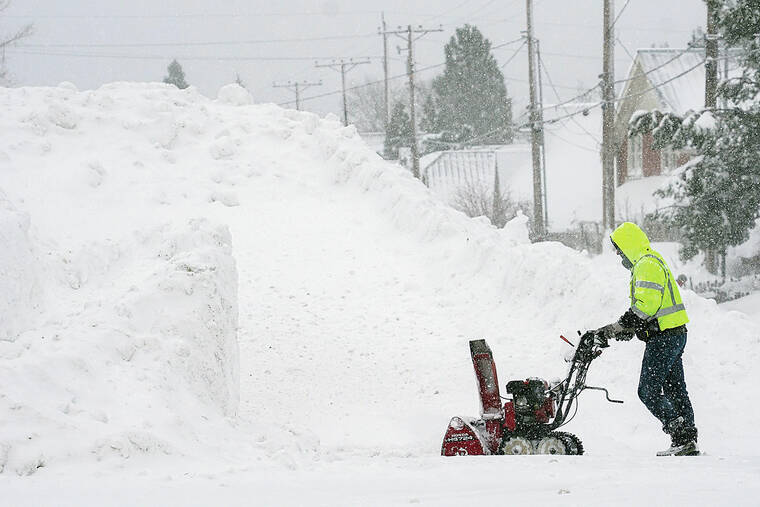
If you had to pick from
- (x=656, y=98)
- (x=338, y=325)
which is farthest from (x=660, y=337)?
(x=656, y=98)

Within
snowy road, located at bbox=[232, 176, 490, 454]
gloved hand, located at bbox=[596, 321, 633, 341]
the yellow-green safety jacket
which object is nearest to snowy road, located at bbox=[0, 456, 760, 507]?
gloved hand, located at bbox=[596, 321, 633, 341]

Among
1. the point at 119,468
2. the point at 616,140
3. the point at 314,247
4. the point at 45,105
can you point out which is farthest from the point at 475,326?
the point at 616,140

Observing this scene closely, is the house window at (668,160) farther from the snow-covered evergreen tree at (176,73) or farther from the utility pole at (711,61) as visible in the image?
the snow-covered evergreen tree at (176,73)

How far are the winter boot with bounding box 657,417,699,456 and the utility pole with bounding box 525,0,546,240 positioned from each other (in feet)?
75.3

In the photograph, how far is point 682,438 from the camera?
20.6ft

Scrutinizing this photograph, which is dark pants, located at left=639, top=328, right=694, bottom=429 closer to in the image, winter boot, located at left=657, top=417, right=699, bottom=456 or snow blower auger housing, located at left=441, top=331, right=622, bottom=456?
winter boot, located at left=657, top=417, right=699, bottom=456

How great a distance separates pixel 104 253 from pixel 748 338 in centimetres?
770

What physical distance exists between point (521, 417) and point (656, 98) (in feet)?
108

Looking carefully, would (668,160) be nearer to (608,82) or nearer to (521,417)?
(608,82)

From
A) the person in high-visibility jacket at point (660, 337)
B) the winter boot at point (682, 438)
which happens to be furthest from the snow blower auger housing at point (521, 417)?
the winter boot at point (682, 438)

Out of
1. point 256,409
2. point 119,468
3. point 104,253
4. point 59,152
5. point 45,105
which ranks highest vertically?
point 45,105

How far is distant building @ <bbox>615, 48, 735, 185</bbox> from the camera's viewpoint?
35.0 meters

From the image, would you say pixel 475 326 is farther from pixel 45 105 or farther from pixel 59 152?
pixel 45 105

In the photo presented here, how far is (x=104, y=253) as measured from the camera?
9648 mm
